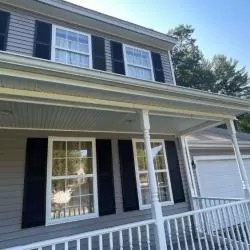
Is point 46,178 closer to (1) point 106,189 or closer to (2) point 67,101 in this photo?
(1) point 106,189

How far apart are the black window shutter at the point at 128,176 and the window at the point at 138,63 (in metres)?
2.30

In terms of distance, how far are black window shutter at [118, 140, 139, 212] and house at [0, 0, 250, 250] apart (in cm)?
3

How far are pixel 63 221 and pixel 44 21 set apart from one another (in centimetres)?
511

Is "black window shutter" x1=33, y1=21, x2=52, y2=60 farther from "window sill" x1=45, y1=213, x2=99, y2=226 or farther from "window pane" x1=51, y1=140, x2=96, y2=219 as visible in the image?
"window sill" x1=45, y1=213, x2=99, y2=226

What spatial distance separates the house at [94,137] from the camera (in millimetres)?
3504

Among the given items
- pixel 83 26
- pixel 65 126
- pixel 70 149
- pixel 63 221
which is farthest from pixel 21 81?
pixel 83 26

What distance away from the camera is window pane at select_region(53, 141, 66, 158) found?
5102 mm

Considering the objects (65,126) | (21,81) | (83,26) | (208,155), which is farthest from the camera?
(208,155)

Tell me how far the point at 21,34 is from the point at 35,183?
3.73m

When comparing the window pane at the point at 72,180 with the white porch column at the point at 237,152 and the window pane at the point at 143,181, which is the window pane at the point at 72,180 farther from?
the white porch column at the point at 237,152

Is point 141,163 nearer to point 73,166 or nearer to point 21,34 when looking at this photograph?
point 73,166

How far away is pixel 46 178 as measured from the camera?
472 cm

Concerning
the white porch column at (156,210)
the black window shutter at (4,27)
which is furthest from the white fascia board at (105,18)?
the white porch column at (156,210)

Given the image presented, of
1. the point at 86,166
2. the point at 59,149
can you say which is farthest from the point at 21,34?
the point at 86,166
